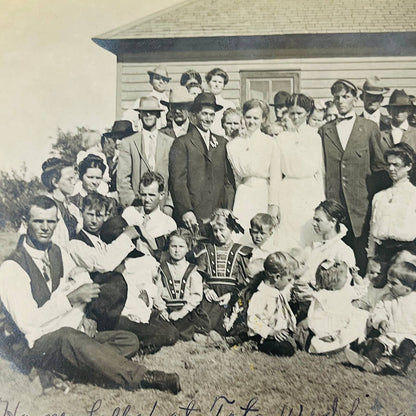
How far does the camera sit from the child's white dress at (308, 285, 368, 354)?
15.1 ft

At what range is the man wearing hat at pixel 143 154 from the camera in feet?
16.0

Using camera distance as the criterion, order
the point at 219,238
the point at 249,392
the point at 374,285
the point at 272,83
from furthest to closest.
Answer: the point at 272,83
the point at 219,238
the point at 374,285
the point at 249,392

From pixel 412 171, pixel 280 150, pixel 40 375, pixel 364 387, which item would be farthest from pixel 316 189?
pixel 40 375

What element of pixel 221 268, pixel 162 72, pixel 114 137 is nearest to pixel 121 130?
pixel 114 137

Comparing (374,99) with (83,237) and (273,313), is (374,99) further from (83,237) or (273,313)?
(83,237)

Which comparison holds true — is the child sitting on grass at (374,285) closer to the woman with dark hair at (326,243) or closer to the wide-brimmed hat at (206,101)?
the woman with dark hair at (326,243)

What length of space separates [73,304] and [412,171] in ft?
10.5

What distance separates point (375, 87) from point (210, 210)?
186cm

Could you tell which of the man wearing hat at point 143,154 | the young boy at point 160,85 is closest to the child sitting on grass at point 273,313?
the man wearing hat at point 143,154

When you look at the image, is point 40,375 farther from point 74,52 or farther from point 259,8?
point 259,8

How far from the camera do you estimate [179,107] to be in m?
4.93

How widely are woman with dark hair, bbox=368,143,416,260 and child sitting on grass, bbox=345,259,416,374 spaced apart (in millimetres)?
183

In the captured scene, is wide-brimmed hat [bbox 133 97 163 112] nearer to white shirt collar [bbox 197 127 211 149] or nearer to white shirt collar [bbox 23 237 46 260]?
white shirt collar [bbox 197 127 211 149]

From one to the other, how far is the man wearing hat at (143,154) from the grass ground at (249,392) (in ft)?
4.73
